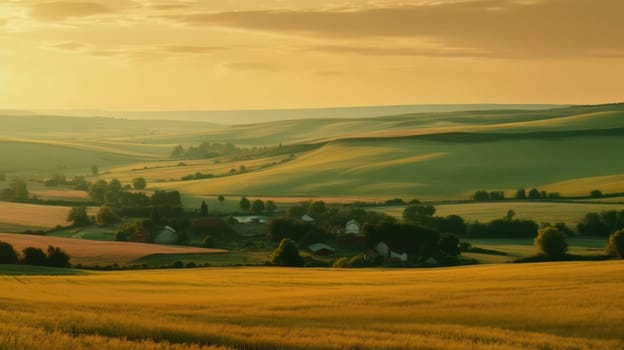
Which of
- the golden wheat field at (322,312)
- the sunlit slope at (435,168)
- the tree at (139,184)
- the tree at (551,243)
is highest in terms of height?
the sunlit slope at (435,168)

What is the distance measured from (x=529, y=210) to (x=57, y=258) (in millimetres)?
53165

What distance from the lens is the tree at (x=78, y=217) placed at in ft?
286

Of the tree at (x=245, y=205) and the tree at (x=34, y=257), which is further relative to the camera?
the tree at (x=245, y=205)

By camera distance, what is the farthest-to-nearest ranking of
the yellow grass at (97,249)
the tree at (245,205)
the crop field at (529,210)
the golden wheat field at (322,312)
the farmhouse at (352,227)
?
the tree at (245,205) → the crop field at (529,210) → the farmhouse at (352,227) → the yellow grass at (97,249) → the golden wheat field at (322,312)

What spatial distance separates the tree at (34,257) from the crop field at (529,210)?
150 ft

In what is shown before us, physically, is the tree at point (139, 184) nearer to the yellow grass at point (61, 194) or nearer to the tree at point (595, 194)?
the yellow grass at point (61, 194)

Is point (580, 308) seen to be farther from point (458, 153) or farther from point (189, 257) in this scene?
point (458, 153)

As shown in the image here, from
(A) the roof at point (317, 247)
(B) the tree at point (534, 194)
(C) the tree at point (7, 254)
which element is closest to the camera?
(C) the tree at point (7, 254)

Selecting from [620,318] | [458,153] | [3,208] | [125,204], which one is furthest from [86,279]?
[458,153]

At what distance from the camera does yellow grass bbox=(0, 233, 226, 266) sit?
2266 inches

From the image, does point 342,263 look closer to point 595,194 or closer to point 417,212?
point 417,212

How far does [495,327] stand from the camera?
79.4ft

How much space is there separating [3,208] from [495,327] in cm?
8126

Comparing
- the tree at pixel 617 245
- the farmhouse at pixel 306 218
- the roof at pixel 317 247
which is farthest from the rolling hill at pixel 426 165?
the tree at pixel 617 245
